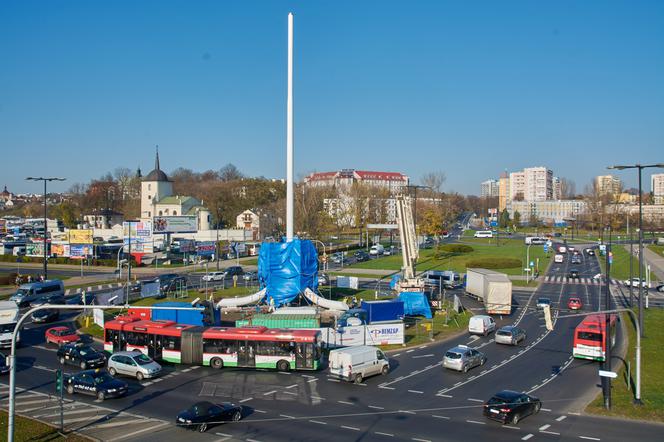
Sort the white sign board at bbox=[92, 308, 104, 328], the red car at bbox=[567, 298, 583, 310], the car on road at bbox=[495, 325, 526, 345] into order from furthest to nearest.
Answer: the red car at bbox=[567, 298, 583, 310]
the white sign board at bbox=[92, 308, 104, 328]
the car on road at bbox=[495, 325, 526, 345]

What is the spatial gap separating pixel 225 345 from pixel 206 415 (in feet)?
27.3

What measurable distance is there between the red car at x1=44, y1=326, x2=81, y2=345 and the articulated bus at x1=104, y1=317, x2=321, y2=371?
5.05 meters

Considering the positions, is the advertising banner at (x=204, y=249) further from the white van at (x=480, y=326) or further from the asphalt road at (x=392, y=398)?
the white van at (x=480, y=326)

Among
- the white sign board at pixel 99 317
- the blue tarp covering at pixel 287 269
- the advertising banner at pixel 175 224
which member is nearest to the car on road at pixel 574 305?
the blue tarp covering at pixel 287 269

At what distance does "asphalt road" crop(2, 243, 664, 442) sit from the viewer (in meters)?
19.0

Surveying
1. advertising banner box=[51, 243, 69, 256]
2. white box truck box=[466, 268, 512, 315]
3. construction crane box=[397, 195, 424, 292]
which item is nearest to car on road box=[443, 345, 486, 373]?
white box truck box=[466, 268, 512, 315]

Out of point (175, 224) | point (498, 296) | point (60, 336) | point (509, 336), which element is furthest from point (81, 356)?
point (175, 224)

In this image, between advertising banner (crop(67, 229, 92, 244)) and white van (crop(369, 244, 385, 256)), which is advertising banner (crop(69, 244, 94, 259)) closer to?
advertising banner (crop(67, 229, 92, 244))

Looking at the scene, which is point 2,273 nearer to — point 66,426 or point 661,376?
point 66,426

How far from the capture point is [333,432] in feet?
62.2

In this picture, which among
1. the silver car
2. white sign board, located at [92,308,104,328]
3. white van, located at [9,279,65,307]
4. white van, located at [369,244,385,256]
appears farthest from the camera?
white van, located at [369,244,385,256]

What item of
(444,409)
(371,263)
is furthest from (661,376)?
(371,263)

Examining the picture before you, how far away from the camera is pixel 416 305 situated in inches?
1615

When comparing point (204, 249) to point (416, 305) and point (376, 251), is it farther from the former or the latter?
point (416, 305)
